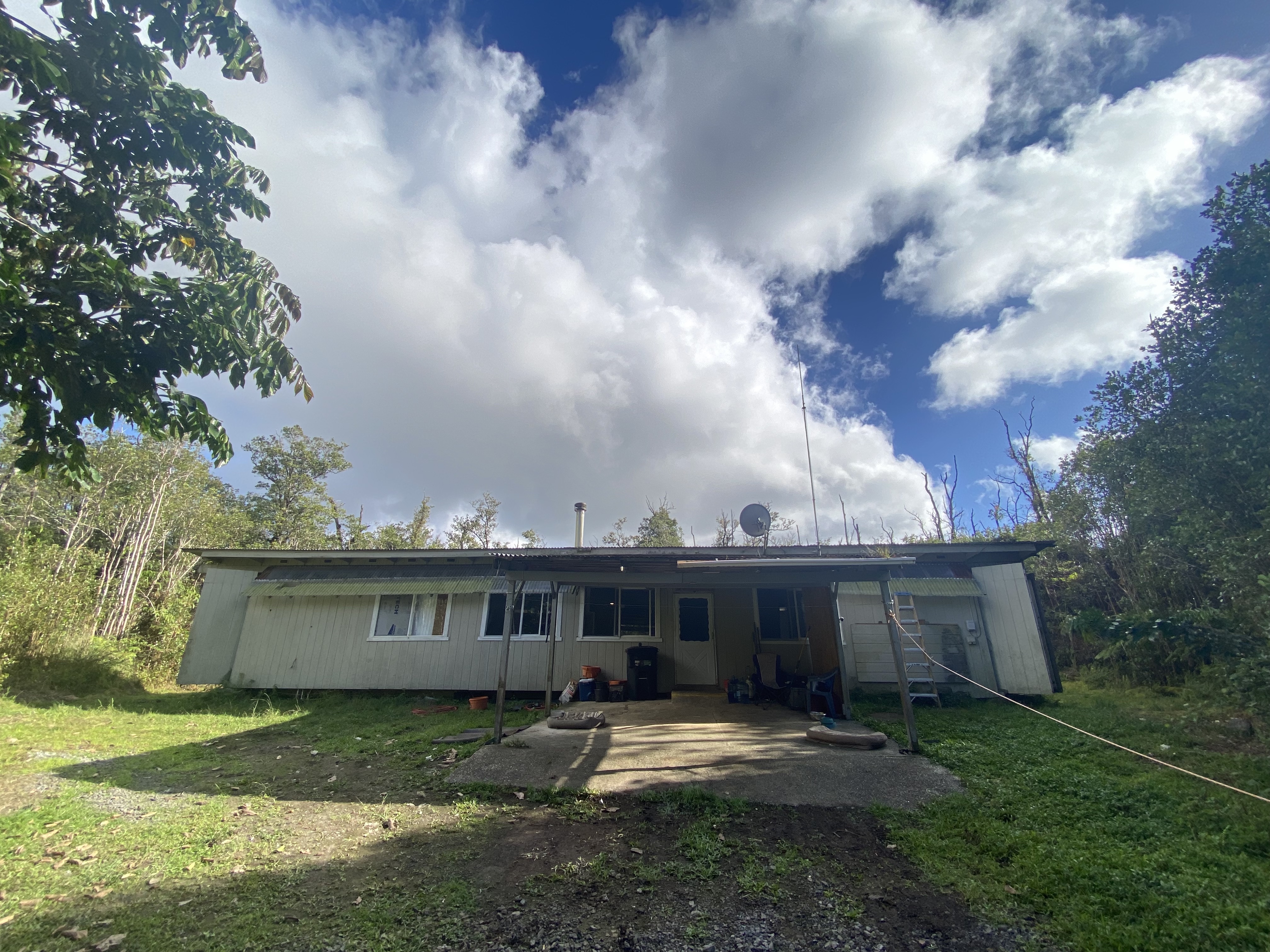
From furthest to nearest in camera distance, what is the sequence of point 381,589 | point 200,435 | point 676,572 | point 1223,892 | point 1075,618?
1. point 381,589
2. point 676,572
3. point 1075,618
4. point 200,435
5. point 1223,892

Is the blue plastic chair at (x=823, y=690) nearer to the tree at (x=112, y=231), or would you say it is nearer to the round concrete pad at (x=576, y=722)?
the round concrete pad at (x=576, y=722)

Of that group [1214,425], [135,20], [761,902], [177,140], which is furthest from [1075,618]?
[135,20]

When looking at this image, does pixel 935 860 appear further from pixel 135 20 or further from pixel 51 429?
pixel 135 20

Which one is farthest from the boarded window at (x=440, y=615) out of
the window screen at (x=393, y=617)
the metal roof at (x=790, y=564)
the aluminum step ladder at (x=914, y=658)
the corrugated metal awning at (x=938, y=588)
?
the aluminum step ladder at (x=914, y=658)

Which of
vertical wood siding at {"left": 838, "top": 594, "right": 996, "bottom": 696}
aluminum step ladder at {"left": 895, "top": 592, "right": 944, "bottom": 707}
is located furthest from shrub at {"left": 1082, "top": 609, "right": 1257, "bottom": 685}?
aluminum step ladder at {"left": 895, "top": 592, "right": 944, "bottom": 707}

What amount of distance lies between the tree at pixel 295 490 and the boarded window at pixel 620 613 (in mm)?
20967

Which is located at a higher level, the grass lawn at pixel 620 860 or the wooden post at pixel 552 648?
the wooden post at pixel 552 648

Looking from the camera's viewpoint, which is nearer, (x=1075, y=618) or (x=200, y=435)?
(x=200, y=435)

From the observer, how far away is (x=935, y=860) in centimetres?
377

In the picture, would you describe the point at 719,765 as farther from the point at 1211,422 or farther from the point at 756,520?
the point at 1211,422

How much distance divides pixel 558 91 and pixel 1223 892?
12.1m

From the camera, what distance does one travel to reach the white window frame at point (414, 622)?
11703 mm

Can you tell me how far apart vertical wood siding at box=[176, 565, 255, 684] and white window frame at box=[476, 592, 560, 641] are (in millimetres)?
5620

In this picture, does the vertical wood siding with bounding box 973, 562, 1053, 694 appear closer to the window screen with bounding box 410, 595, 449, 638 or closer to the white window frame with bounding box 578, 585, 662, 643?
the white window frame with bounding box 578, 585, 662, 643
